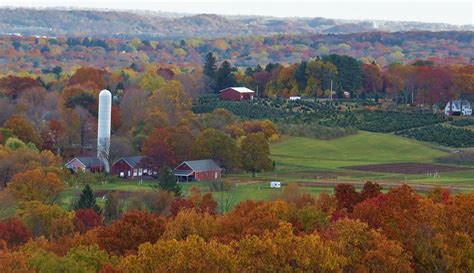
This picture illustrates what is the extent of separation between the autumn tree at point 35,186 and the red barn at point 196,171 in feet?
43.3

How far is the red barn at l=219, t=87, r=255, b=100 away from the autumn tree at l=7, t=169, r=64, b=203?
47.7 meters

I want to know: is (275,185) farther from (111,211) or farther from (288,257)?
(288,257)

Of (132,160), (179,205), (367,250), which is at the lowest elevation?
(132,160)

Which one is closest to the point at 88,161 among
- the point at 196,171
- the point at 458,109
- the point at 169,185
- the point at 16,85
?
the point at 196,171

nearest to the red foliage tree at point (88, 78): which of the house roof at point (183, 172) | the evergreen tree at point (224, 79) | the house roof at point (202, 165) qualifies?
the evergreen tree at point (224, 79)

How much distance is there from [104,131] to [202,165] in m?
8.90

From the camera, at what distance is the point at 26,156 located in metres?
60.5

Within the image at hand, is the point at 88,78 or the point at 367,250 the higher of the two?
A: the point at 367,250

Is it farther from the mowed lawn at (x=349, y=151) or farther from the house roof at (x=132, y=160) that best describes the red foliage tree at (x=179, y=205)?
the mowed lawn at (x=349, y=151)

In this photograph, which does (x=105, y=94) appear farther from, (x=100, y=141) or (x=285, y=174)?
(x=285, y=174)

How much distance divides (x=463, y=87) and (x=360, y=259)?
62649mm

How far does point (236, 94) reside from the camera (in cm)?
9906

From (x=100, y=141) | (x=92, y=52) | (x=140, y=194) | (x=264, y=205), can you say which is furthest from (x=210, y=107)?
(x=92, y=52)

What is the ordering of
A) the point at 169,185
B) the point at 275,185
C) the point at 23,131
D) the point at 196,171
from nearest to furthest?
the point at 169,185 < the point at 275,185 < the point at 196,171 < the point at 23,131
